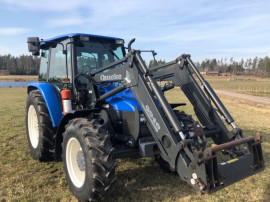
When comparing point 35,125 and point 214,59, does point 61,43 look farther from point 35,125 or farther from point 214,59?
point 214,59

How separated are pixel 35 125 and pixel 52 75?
1253 mm

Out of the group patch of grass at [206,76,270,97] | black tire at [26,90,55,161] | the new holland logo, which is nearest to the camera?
the new holland logo

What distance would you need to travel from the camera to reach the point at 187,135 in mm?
3051

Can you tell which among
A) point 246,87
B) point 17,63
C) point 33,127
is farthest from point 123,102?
point 17,63

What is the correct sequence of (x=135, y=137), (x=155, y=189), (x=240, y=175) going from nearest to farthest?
(x=240, y=175), (x=135, y=137), (x=155, y=189)

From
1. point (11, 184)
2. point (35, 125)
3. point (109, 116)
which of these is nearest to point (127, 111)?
point (109, 116)

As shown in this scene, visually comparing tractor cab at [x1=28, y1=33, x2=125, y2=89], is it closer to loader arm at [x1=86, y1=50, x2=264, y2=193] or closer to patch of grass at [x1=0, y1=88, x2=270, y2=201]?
loader arm at [x1=86, y1=50, x2=264, y2=193]

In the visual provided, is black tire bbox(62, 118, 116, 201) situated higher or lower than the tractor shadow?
higher

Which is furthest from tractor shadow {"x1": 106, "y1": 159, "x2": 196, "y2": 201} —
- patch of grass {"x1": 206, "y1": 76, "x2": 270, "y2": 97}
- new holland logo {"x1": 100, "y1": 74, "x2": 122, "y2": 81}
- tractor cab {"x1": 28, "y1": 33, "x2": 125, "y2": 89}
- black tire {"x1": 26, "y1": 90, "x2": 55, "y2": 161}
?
patch of grass {"x1": 206, "y1": 76, "x2": 270, "y2": 97}

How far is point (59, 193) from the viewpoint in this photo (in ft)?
11.6

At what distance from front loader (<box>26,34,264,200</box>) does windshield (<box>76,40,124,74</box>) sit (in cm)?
2

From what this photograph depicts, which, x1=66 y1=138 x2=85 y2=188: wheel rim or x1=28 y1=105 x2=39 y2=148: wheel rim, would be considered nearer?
x1=66 y1=138 x2=85 y2=188: wheel rim

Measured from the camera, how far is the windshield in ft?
13.8

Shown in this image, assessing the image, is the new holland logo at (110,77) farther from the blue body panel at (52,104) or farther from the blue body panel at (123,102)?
the blue body panel at (52,104)
